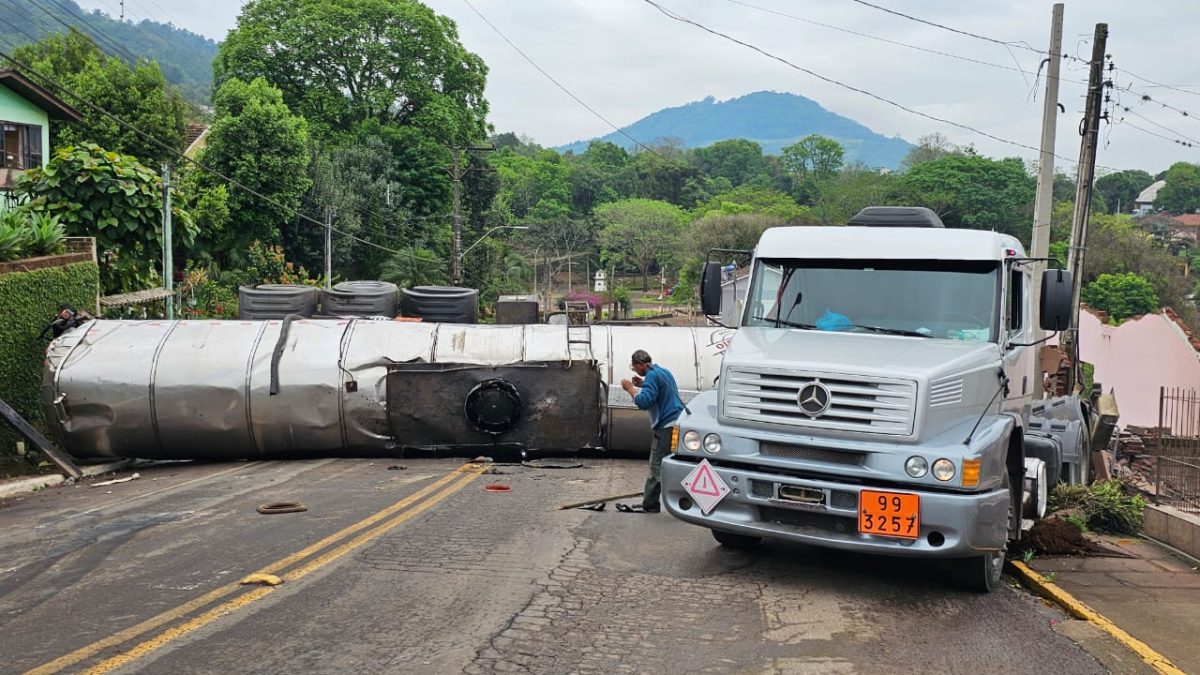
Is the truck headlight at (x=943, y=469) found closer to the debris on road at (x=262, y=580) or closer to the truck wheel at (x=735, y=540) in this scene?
the truck wheel at (x=735, y=540)

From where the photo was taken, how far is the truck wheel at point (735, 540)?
28.6 feet

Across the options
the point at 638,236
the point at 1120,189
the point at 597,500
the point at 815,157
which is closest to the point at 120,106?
the point at 597,500

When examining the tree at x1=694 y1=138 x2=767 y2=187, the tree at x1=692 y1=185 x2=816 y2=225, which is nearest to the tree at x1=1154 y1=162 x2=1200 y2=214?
the tree at x1=692 y1=185 x2=816 y2=225

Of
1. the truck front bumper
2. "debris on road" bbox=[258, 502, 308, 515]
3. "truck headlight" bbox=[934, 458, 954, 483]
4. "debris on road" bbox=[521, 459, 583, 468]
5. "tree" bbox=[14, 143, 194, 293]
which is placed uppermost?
"tree" bbox=[14, 143, 194, 293]

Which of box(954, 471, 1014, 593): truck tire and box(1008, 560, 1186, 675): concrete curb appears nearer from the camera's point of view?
box(1008, 560, 1186, 675): concrete curb

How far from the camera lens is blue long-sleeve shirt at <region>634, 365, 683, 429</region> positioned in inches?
401

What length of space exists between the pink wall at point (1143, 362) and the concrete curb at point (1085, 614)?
25756 millimetres

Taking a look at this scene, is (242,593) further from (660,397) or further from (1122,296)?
(1122,296)

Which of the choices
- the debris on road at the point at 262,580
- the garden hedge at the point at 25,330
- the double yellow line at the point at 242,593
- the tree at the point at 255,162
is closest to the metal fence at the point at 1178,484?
the double yellow line at the point at 242,593

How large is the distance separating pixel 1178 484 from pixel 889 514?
6.43m

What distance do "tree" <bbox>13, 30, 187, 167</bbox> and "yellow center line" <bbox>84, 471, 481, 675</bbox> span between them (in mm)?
37158

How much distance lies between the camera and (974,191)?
86000mm

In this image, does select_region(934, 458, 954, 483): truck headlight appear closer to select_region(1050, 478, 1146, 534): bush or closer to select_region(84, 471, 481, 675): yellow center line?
select_region(84, 471, 481, 675): yellow center line

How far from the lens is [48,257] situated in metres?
16.4
